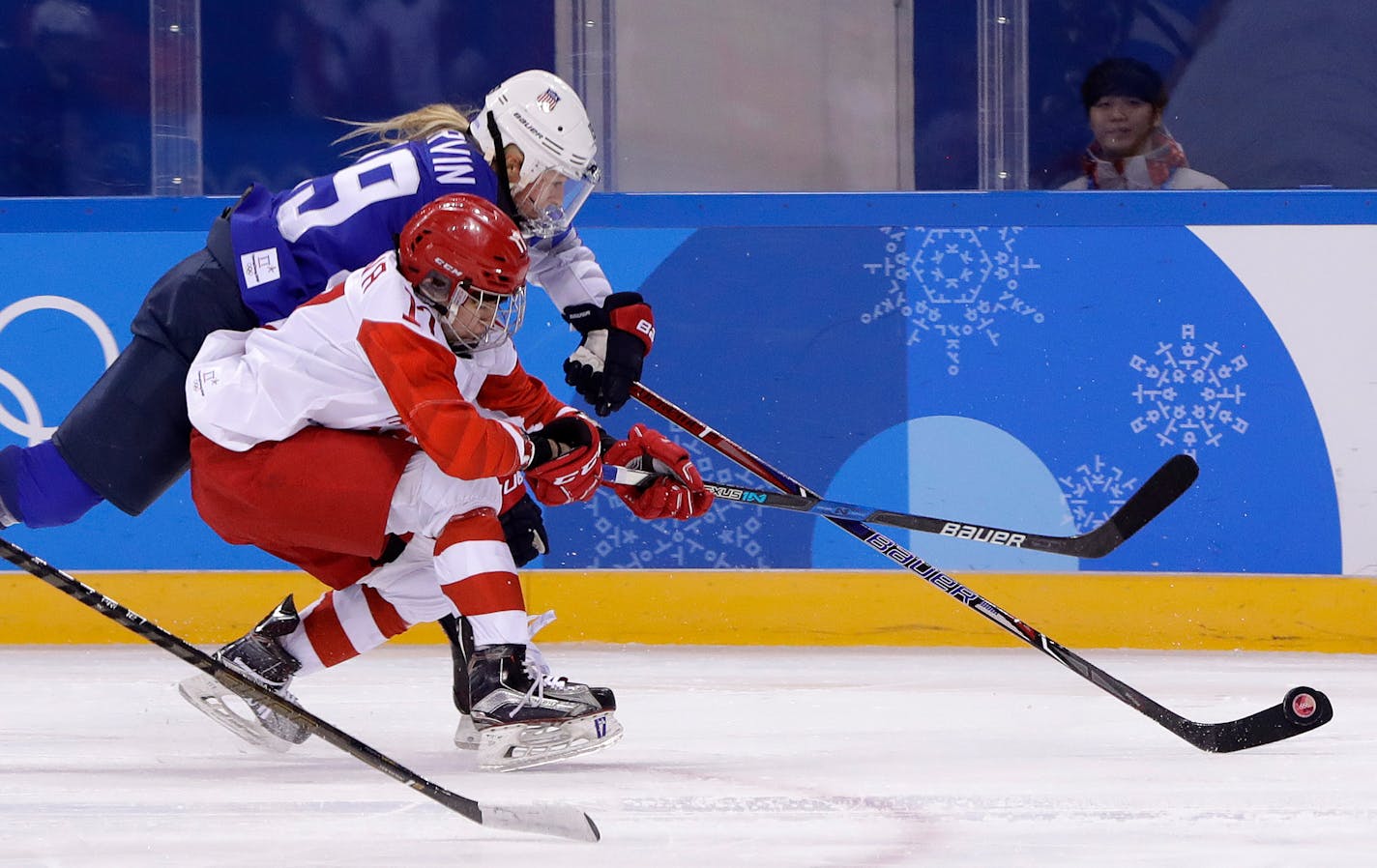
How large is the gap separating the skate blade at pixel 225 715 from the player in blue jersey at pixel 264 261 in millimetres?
290

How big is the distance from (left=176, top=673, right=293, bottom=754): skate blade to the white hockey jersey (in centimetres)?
43

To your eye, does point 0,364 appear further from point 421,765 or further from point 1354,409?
point 1354,409

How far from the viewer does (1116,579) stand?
3.47 meters

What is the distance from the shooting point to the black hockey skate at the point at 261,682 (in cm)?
235

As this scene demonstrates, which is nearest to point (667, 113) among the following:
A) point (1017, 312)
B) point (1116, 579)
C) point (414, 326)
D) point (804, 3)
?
point (804, 3)

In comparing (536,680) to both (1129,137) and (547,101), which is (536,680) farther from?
(1129,137)

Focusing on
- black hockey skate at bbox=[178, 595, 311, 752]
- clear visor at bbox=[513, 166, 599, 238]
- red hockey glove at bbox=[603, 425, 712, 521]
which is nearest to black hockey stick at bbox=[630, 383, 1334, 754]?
red hockey glove at bbox=[603, 425, 712, 521]

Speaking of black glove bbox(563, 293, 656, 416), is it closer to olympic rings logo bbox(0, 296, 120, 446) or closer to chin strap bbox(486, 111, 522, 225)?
chin strap bbox(486, 111, 522, 225)

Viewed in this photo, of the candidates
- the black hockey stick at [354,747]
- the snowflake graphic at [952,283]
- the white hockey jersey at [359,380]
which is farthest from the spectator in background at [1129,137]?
the black hockey stick at [354,747]

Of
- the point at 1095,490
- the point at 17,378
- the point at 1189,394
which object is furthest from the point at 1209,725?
the point at 17,378

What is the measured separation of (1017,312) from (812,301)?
0.47 metres

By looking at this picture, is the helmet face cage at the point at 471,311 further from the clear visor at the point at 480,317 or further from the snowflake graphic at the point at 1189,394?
the snowflake graphic at the point at 1189,394

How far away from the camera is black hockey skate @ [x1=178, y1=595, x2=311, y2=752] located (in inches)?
92.4

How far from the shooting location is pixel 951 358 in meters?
3.56
